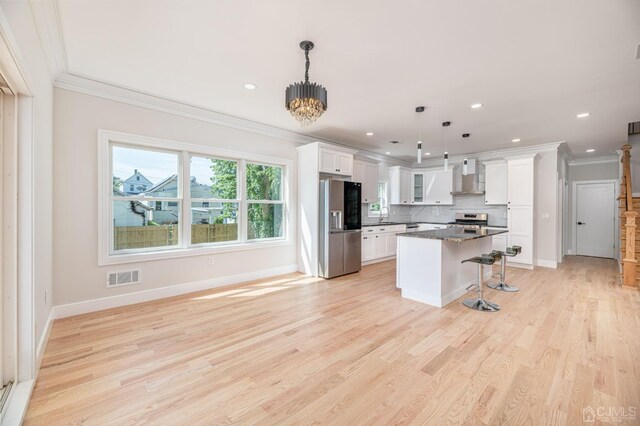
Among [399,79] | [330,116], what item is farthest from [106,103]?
[399,79]

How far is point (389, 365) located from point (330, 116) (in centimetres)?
351

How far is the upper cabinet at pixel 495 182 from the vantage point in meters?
6.26

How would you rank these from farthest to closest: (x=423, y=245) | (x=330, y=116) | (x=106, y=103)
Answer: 1. (x=330, y=116)
2. (x=423, y=245)
3. (x=106, y=103)

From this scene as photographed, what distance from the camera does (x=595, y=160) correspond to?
7.07 m

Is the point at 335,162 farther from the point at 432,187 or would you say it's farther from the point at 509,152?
the point at 509,152

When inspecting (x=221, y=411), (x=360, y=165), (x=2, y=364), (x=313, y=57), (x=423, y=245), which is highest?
(x=313, y=57)

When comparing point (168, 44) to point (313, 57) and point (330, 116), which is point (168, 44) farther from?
point (330, 116)

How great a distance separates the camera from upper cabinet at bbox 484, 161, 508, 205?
6258 millimetres

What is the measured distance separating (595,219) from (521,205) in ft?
10.4

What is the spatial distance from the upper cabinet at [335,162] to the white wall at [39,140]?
365 cm

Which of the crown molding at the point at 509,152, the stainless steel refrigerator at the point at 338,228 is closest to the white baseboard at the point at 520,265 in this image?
the crown molding at the point at 509,152

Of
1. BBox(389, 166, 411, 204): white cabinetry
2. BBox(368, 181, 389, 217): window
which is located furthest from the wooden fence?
BBox(389, 166, 411, 204): white cabinetry

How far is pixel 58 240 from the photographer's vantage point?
10.1 ft

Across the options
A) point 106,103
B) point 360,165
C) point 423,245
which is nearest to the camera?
point 106,103
